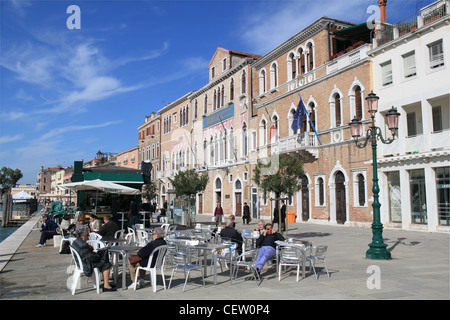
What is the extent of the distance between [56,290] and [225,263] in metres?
4.07

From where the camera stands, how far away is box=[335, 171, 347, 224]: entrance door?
2195 centimetres

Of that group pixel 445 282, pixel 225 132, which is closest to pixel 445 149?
pixel 445 282

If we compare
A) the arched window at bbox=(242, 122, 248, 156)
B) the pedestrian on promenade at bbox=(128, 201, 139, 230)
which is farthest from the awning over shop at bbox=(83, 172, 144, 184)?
the arched window at bbox=(242, 122, 248, 156)

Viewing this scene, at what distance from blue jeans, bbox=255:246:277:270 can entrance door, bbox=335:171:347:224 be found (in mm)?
14873

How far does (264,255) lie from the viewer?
26.1 feet

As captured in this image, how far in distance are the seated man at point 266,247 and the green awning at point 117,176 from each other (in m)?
11.7

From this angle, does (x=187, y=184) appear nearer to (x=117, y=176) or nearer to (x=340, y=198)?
(x=117, y=176)

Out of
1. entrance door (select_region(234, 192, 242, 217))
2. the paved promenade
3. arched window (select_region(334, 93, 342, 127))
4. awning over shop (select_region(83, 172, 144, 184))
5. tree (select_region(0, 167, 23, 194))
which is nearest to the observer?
the paved promenade

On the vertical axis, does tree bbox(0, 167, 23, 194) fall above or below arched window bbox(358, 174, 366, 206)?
above

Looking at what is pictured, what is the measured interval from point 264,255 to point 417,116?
14.7 metres

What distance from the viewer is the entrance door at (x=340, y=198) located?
21953 mm

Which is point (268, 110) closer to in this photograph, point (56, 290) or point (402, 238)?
point (402, 238)

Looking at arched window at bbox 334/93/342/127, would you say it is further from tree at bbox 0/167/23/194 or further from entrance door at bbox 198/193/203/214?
tree at bbox 0/167/23/194

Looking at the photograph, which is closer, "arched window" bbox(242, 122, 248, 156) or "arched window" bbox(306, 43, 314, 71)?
"arched window" bbox(306, 43, 314, 71)
